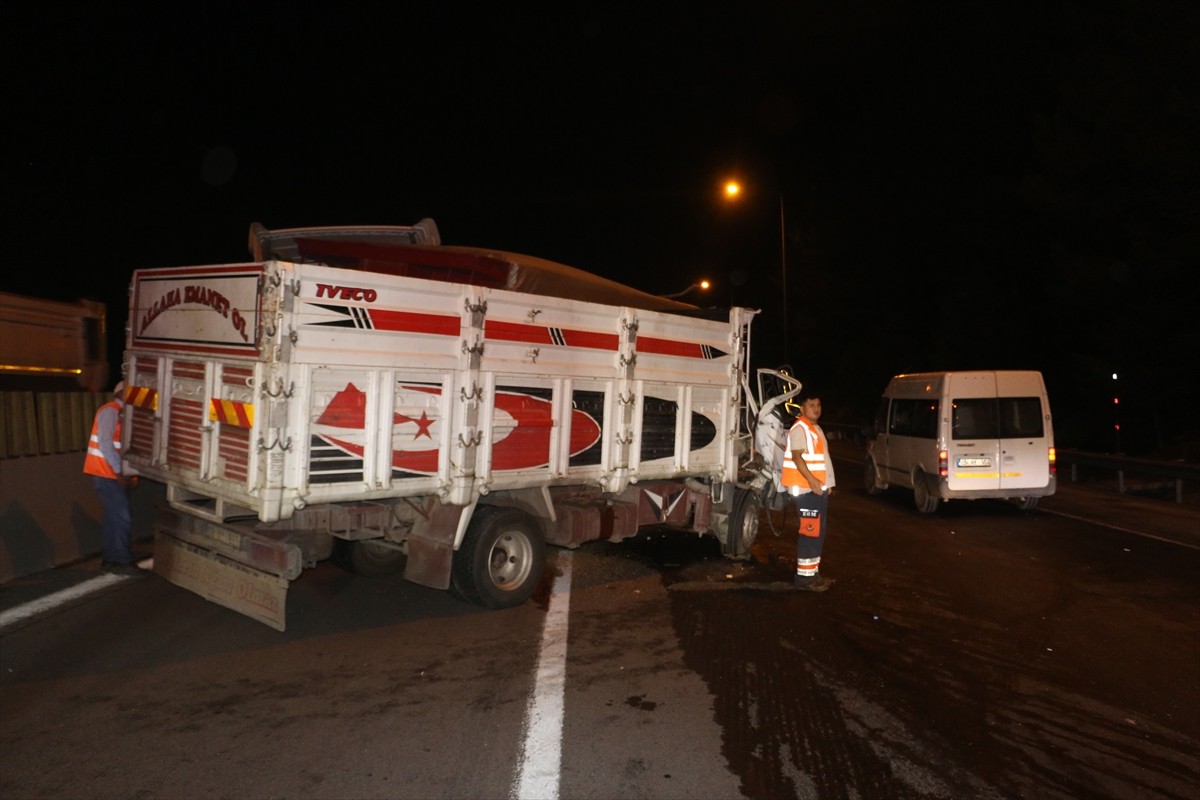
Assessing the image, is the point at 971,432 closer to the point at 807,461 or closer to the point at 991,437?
the point at 991,437

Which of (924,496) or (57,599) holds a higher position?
(924,496)

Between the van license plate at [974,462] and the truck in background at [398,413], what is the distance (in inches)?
213

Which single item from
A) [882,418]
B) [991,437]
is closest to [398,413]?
[991,437]

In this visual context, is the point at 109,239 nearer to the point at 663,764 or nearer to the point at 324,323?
the point at 324,323

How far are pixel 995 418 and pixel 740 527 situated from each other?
546cm

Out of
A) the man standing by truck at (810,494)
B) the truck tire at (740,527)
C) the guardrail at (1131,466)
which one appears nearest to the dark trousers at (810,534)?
the man standing by truck at (810,494)

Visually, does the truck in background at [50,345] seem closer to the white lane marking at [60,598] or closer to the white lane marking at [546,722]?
the white lane marking at [60,598]

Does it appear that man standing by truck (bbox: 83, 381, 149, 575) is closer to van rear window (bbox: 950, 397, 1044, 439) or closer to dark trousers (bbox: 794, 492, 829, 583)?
dark trousers (bbox: 794, 492, 829, 583)

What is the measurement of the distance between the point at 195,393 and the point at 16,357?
7.13 metres

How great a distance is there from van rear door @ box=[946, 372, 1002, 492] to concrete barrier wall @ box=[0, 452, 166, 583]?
33.1 ft

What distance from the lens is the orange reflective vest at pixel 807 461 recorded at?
27.1 ft

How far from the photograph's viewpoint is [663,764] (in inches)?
176

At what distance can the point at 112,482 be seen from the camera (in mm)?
8117

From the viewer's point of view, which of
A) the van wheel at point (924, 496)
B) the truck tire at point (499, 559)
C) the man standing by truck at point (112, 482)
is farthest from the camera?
the van wheel at point (924, 496)
